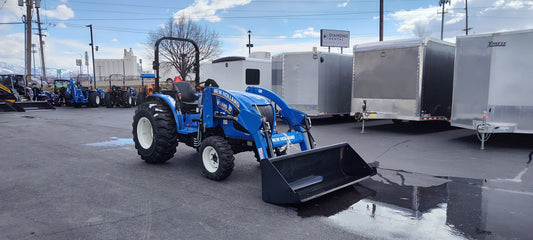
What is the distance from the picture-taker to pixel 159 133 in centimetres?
660

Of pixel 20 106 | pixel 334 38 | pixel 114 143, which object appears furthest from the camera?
pixel 334 38

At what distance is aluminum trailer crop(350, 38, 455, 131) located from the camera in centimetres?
1077

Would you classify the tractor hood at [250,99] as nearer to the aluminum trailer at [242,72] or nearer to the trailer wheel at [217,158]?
the trailer wheel at [217,158]

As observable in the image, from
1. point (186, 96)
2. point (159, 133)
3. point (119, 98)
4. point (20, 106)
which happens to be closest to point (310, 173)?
point (159, 133)

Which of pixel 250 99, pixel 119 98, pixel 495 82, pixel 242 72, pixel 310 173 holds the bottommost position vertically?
pixel 310 173

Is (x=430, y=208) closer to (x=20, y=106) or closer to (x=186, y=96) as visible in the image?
(x=186, y=96)

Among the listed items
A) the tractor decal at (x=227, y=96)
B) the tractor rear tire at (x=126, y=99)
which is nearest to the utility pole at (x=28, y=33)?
the tractor rear tire at (x=126, y=99)

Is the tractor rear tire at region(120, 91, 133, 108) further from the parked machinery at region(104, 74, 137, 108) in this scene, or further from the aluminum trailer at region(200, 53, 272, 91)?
the aluminum trailer at region(200, 53, 272, 91)

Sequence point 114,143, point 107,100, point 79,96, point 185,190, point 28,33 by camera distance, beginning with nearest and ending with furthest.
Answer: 1. point 185,190
2. point 114,143
3. point 79,96
4. point 107,100
5. point 28,33

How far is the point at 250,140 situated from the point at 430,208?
8.93 feet

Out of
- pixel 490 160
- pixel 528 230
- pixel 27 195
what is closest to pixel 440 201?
pixel 528 230

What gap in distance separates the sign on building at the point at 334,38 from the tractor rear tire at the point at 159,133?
2016 centimetres

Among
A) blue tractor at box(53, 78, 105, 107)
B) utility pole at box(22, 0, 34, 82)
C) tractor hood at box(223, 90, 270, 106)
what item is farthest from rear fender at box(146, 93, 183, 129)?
utility pole at box(22, 0, 34, 82)

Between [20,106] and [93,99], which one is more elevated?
[93,99]
